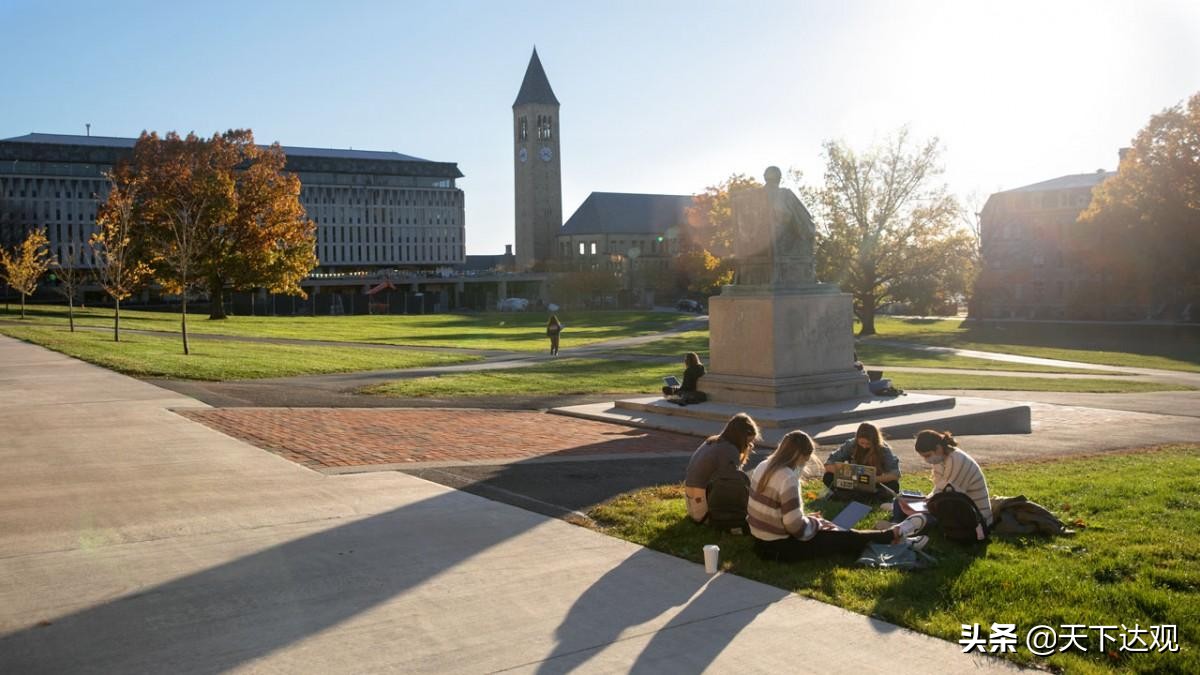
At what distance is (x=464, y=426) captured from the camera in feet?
55.1

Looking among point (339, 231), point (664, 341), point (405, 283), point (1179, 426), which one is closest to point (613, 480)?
point (1179, 426)

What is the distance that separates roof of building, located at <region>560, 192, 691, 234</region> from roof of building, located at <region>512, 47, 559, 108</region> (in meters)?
14.4

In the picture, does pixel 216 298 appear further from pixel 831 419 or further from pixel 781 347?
pixel 831 419

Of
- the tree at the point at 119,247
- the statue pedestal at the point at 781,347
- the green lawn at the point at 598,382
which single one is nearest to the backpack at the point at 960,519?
the statue pedestal at the point at 781,347

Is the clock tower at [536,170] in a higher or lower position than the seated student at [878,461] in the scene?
higher

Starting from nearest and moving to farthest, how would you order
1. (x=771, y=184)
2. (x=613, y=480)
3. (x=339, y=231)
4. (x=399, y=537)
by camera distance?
(x=399, y=537) → (x=613, y=480) → (x=771, y=184) → (x=339, y=231)

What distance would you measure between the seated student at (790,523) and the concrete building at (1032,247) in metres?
80.2

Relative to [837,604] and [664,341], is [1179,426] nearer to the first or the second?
[837,604]

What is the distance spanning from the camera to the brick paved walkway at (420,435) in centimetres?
1354

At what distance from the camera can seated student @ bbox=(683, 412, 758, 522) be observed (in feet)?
29.8

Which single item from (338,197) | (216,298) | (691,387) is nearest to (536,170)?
(338,197)

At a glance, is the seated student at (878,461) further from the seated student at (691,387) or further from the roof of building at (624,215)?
the roof of building at (624,215)

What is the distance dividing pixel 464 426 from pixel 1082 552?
34.6 feet

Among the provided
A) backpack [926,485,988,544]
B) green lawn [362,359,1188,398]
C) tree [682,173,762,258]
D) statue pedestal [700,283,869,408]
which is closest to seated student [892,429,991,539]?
backpack [926,485,988,544]
